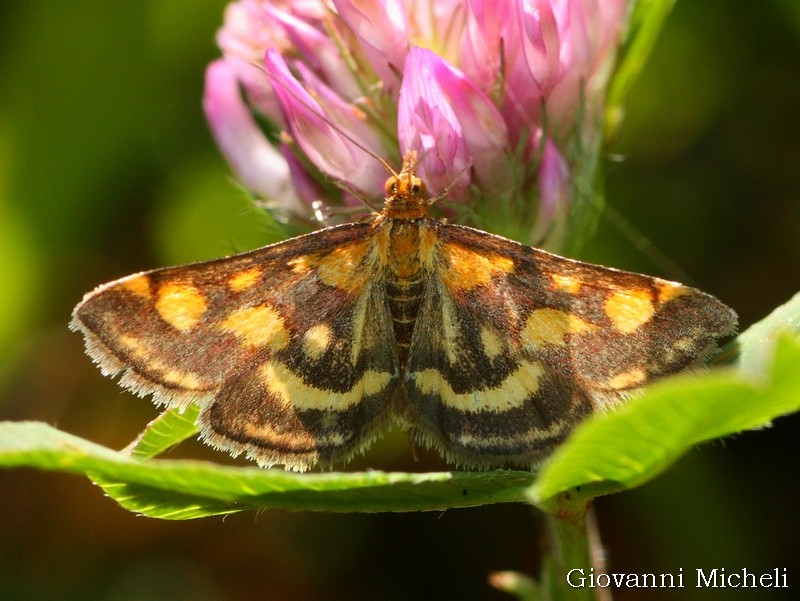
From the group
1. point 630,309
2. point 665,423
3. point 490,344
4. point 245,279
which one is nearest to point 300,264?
point 245,279

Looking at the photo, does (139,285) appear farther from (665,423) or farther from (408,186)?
(665,423)

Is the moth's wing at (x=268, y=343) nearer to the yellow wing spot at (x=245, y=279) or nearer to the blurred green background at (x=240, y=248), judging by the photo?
the yellow wing spot at (x=245, y=279)

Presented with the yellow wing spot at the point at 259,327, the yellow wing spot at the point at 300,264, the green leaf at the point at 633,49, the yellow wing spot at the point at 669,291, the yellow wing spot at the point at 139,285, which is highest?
the green leaf at the point at 633,49

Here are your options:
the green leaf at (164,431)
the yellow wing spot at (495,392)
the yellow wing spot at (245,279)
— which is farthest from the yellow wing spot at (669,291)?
the green leaf at (164,431)

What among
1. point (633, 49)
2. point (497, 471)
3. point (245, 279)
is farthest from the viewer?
point (633, 49)

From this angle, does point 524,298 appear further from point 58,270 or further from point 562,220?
point 58,270
